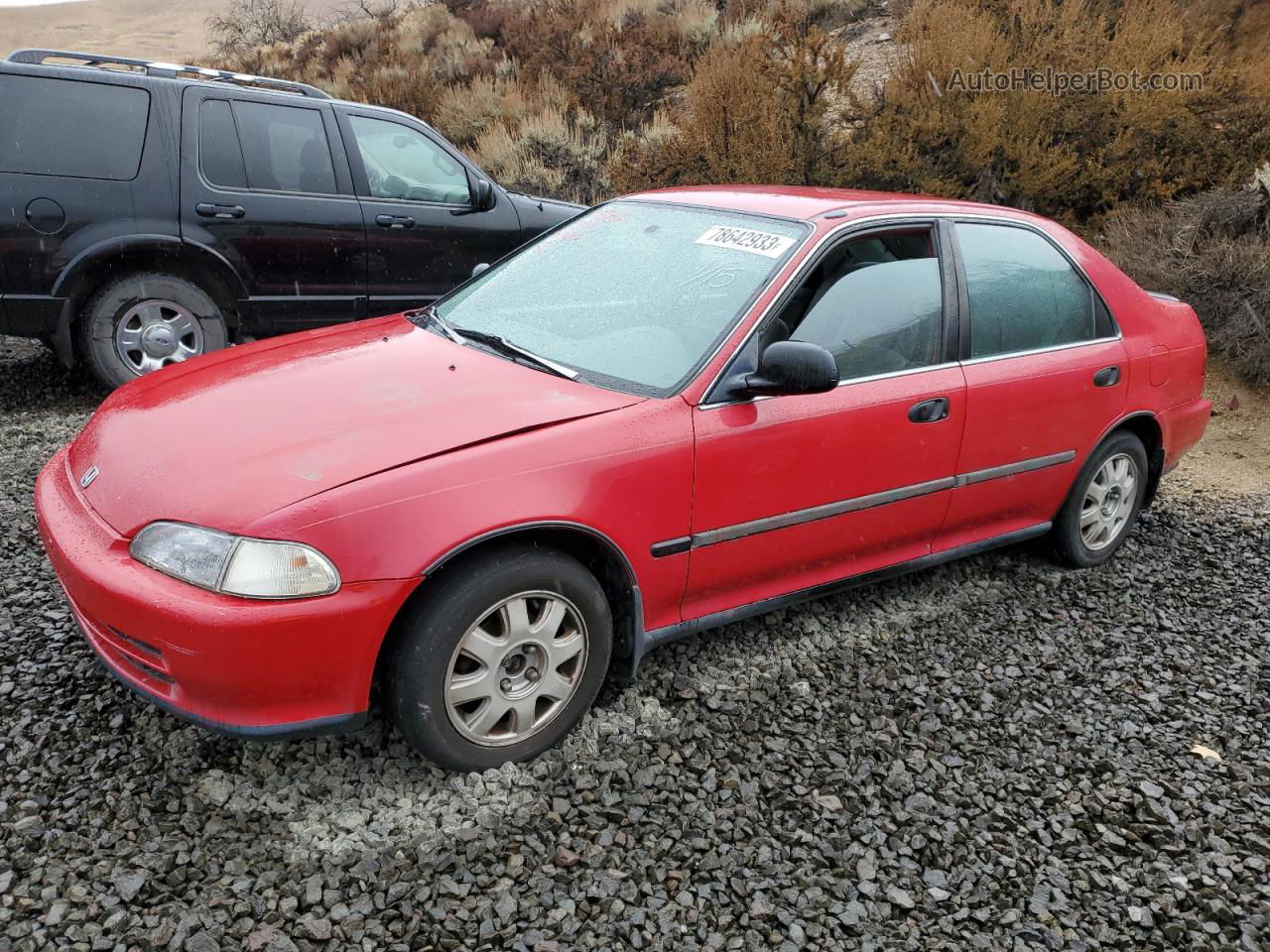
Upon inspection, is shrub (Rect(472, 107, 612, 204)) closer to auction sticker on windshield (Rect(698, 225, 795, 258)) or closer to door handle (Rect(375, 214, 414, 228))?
door handle (Rect(375, 214, 414, 228))

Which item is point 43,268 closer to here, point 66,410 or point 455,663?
point 66,410

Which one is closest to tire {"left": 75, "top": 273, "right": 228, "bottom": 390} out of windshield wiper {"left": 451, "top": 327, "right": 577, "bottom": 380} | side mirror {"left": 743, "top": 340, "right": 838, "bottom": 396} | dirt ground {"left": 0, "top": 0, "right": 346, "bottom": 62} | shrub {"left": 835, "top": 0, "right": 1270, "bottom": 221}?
windshield wiper {"left": 451, "top": 327, "right": 577, "bottom": 380}

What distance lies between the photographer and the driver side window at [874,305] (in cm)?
337

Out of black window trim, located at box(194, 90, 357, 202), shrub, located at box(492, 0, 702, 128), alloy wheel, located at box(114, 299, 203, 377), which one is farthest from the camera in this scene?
shrub, located at box(492, 0, 702, 128)

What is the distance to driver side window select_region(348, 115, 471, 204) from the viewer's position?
6.66m

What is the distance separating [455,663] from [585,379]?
97 centimetres

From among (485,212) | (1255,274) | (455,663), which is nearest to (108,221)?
(485,212)

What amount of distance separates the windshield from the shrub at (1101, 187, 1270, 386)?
545 cm

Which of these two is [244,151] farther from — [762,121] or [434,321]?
[762,121]

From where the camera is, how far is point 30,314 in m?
5.52

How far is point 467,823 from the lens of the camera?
273 cm

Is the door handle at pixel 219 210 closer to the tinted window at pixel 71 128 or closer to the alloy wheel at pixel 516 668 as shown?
the tinted window at pixel 71 128

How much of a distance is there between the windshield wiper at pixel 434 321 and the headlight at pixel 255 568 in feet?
4.12

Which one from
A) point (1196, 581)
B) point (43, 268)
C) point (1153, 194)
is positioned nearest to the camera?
point (1196, 581)
